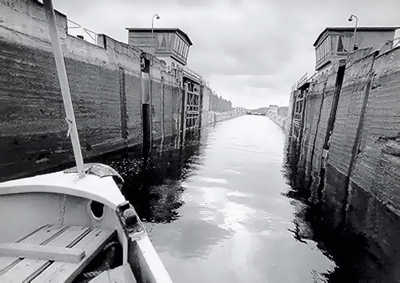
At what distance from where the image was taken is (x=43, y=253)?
266cm

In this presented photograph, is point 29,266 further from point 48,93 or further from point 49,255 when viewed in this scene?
point 48,93

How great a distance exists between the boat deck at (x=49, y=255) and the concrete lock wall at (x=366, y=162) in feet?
17.8

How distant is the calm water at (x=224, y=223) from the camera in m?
4.74

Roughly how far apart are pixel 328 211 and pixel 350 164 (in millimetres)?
3995

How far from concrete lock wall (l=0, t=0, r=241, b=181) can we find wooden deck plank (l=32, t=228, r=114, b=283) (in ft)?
19.9

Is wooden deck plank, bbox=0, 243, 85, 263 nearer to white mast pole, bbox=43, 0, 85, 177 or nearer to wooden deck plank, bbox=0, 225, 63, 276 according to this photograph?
wooden deck plank, bbox=0, 225, 63, 276

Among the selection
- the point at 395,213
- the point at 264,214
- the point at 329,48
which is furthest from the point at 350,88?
the point at 329,48

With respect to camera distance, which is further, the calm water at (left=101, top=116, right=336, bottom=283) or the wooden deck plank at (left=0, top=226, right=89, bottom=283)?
the calm water at (left=101, top=116, right=336, bottom=283)

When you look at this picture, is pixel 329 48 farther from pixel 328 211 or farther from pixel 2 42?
pixel 2 42

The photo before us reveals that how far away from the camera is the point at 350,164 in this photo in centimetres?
1055

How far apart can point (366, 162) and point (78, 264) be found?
9.85m

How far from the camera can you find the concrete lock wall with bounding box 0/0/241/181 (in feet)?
24.7

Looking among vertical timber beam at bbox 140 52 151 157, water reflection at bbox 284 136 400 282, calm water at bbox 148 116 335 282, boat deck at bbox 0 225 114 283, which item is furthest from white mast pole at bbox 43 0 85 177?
vertical timber beam at bbox 140 52 151 157

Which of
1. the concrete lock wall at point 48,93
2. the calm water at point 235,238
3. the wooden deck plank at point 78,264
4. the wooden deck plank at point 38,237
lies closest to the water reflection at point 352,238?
the calm water at point 235,238
